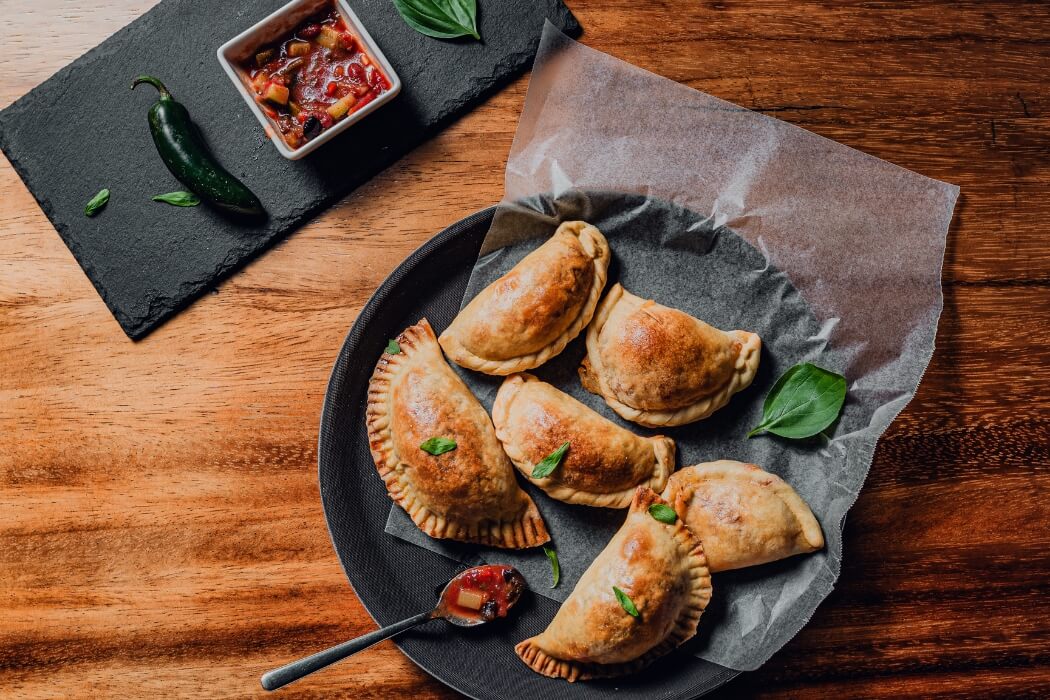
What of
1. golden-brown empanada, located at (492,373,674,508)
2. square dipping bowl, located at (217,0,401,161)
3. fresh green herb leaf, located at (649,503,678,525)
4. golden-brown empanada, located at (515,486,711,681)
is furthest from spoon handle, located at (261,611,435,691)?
square dipping bowl, located at (217,0,401,161)

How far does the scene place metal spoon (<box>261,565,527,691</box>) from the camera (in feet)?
8.05

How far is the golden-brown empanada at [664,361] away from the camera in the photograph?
2516 millimetres

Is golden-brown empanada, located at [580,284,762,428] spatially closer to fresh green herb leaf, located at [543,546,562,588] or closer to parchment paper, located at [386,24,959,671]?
parchment paper, located at [386,24,959,671]

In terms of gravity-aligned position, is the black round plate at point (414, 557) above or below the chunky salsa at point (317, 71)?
below

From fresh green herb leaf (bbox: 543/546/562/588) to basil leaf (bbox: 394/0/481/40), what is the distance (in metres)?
1.85

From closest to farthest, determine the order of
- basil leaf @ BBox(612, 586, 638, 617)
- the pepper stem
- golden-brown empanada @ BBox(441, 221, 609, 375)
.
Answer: basil leaf @ BBox(612, 586, 638, 617) → golden-brown empanada @ BBox(441, 221, 609, 375) → the pepper stem

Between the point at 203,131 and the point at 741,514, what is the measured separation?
7.61 ft

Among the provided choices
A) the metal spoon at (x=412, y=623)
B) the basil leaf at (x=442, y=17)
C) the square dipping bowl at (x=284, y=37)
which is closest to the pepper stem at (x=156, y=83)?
the square dipping bowl at (x=284, y=37)

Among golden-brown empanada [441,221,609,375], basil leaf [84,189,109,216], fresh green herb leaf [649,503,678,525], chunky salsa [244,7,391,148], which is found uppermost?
chunky salsa [244,7,391,148]

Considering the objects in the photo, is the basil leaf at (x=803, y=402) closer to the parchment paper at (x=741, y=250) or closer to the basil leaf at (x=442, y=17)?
the parchment paper at (x=741, y=250)

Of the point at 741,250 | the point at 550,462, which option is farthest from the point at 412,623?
the point at 741,250

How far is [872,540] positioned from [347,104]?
7.86 feet

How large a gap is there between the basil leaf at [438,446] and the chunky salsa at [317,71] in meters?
1.13

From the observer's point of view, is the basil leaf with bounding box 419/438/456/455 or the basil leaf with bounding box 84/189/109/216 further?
the basil leaf with bounding box 84/189/109/216
